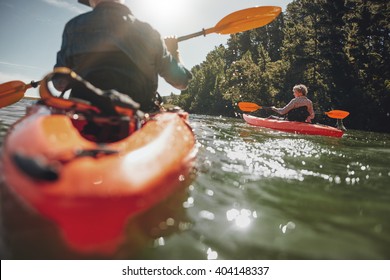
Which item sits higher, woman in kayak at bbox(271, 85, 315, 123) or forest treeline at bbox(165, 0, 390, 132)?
forest treeline at bbox(165, 0, 390, 132)

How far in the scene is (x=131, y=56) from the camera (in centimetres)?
267

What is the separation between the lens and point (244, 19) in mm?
5988

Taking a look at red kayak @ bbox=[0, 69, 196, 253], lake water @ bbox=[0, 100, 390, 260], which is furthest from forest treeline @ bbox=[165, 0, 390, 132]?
red kayak @ bbox=[0, 69, 196, 253]

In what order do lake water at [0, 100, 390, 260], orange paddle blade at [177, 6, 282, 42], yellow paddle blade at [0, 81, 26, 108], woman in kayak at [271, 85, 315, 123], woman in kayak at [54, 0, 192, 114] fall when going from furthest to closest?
1. woman in kayak at [271, 85, 315, 123]
2. orange paddle blade at [177, 6, 282, 42]
3. yellow paddle blade at [0, 81, 26, 108]
4. woman in kayak at [54, 0, 192, 114]
5. lake water at [0, 100, 390, 260]

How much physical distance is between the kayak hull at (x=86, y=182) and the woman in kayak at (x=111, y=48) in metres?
0.78

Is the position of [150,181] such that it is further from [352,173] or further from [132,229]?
[352,173]

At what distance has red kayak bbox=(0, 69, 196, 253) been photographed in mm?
1243

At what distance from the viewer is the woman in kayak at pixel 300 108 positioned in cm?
852

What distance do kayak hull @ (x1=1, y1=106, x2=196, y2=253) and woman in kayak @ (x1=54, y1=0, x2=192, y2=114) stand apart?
0.78 metres

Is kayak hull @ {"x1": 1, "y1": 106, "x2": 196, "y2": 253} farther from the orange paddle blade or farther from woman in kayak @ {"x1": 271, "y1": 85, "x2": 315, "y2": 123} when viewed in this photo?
woman in kayak @ {"x1": 271, "y1": 85, "x2": 315, "y2": 123}

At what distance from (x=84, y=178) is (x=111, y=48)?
1.63 metres

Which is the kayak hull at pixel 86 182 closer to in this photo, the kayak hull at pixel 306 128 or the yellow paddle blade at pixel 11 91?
the yellow paddle blade at pixel 11 91

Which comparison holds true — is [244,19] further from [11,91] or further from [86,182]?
[86,182]

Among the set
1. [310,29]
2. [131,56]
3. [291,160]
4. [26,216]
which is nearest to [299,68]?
[310,29]
